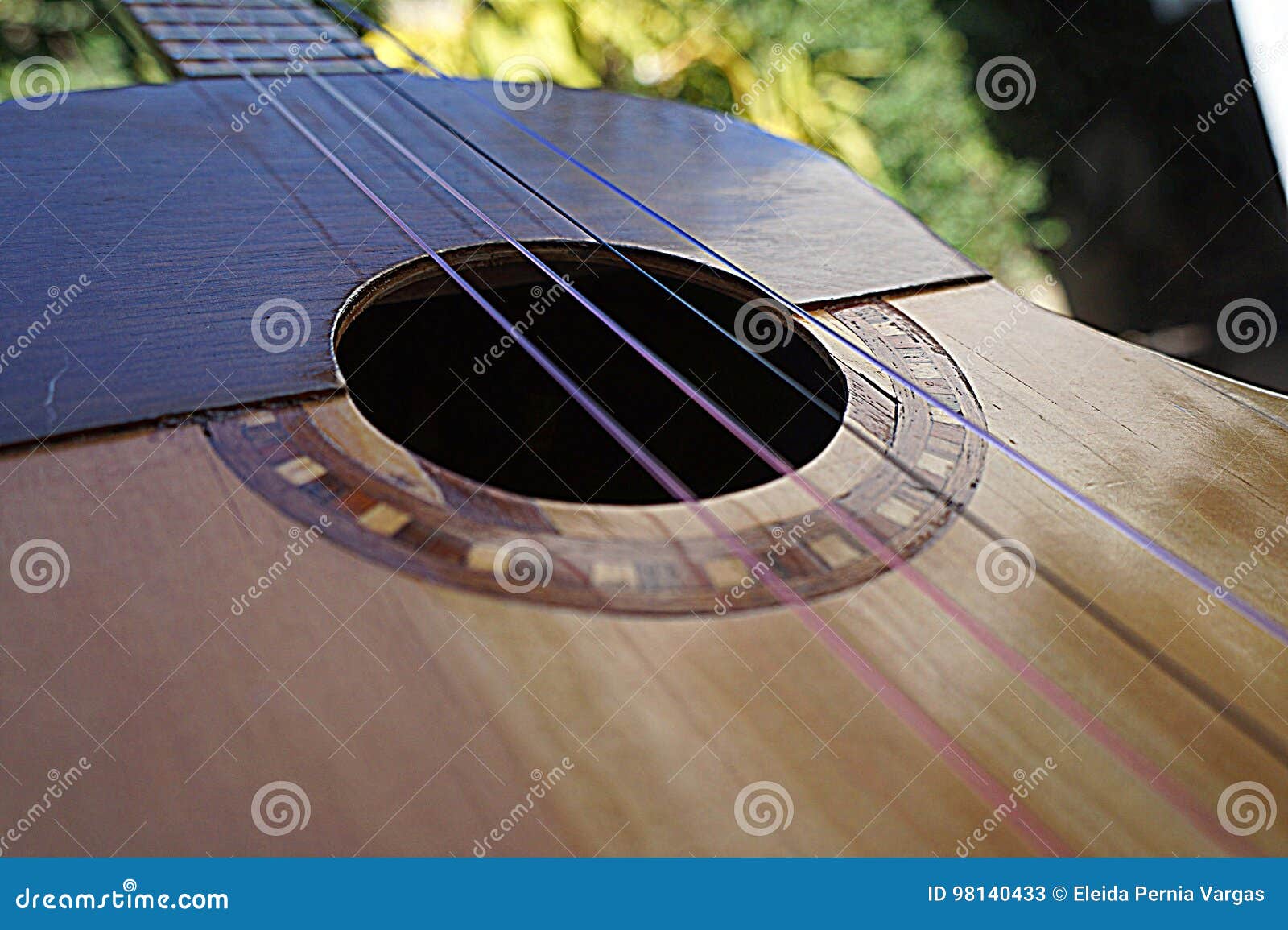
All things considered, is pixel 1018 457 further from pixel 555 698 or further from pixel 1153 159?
pixel 1153 159

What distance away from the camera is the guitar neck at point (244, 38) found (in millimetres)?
1208

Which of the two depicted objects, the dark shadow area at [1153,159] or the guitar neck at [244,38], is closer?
the guitar neck at [244,38]

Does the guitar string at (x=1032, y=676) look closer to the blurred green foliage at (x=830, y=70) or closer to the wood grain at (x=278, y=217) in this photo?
the wood grain at (x=278, y=217)

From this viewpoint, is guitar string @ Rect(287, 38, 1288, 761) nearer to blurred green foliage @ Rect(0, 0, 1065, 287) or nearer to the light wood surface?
the light wood surface

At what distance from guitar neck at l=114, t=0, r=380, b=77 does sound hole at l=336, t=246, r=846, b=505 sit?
0.48m

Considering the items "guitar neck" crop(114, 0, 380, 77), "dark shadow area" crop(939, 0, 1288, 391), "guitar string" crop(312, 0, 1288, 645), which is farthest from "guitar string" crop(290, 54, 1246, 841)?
"dark shadow area" crop(939, 0, 1288, 391)

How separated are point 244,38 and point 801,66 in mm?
1677

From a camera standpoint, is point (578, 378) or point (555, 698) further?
point (578, 378)

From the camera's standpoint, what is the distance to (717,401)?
106cm

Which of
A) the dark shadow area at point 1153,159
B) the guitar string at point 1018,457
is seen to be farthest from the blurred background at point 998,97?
the guitar string at point 1018,457

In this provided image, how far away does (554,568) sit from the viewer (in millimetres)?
584

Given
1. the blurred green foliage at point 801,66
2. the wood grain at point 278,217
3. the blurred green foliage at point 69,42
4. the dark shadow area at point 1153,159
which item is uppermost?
the dark shadow area at point 1153,159

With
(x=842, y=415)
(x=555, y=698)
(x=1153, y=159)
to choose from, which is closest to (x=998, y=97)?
(x=1153, y=159)

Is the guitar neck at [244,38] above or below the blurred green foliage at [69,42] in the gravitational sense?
above
